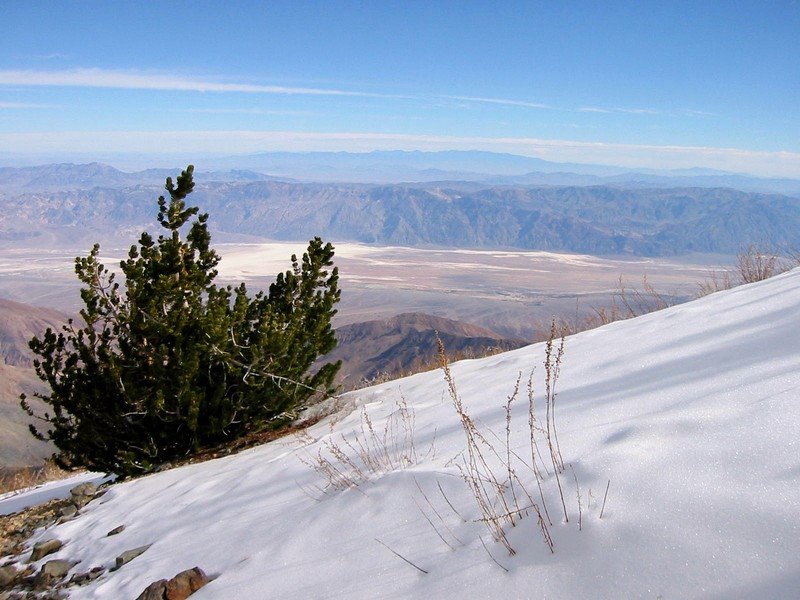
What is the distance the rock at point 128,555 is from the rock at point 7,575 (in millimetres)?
755

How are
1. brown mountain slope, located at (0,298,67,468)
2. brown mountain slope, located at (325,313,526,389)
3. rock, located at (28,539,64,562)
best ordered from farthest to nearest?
brown mountain slope, located at (325,313,526,389) < brown mountain slope, located at (0,298,67,468) < rock, located at (28,539,64,562)

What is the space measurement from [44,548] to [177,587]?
1885mm

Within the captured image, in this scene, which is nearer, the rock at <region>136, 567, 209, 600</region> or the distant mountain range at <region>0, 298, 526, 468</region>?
the rock at <region>136, 567, 209, 600</region>

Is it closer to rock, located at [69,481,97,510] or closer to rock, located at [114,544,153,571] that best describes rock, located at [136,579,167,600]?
rock, located at [114,544,153,571]

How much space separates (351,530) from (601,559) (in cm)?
123

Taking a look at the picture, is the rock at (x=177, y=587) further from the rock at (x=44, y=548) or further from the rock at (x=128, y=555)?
the rock at (x=44, y=548)

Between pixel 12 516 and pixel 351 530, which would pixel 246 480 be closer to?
pixel 351 530

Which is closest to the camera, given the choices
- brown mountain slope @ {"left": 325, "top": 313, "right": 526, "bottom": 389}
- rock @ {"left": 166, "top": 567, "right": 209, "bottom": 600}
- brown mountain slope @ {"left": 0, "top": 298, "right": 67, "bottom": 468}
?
rock @ {"left": 166, "top": 567, "right": 209, "bottom": 600}

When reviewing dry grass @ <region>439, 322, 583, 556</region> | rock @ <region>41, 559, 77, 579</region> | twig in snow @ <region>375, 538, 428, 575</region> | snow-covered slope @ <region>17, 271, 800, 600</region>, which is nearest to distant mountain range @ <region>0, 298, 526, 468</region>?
rock @ <region>41, 559, 77, 579</region>

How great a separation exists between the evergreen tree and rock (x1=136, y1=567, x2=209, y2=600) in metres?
2.55

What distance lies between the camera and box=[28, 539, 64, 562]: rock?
12.8 ft

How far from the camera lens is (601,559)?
5.99 feet

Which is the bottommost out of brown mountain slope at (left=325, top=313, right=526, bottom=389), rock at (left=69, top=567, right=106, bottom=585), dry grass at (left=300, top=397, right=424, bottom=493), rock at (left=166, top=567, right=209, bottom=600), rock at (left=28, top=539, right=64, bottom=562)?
brown mountain slope at (left=325, top=313, right=526, bottom=389)

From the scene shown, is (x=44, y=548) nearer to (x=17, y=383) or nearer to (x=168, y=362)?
(x=168, y=362)
